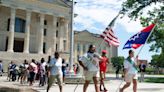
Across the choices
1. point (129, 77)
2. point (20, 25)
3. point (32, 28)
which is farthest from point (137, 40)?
point (32, 28)

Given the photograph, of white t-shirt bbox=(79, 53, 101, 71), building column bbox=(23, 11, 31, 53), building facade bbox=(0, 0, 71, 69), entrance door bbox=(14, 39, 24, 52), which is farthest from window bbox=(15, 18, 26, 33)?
white t-shirt bbox=(79, 53, 101, 71)

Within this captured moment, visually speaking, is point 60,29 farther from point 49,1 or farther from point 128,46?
point 128,46

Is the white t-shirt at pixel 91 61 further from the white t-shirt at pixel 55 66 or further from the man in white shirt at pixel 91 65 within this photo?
the white t-shirt at pixel 55 66

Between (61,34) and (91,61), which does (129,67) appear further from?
(61,34)

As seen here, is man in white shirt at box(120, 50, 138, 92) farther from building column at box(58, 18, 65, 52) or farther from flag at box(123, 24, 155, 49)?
building column at box(58, 18, 65, 52)

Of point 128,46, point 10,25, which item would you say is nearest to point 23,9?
point 10,25

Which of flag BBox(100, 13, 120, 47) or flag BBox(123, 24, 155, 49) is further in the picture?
flag BBox(100, 13, 120, 47)

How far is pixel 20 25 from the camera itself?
6862 cm

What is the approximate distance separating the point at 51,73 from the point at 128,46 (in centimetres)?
347

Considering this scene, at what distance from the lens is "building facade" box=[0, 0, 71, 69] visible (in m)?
62.5

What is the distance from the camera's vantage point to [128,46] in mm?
14906

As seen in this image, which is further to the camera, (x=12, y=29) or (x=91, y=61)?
(x=12, y=29)

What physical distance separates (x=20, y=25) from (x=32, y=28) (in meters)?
2.51

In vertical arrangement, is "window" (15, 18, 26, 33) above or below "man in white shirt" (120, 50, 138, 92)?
above
